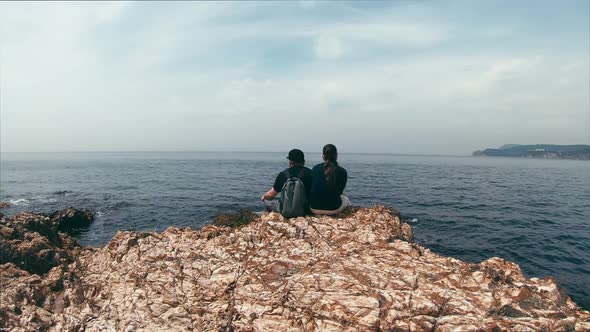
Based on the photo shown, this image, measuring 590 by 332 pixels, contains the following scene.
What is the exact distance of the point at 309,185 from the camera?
9.56 metres

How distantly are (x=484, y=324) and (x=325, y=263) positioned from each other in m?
3.57

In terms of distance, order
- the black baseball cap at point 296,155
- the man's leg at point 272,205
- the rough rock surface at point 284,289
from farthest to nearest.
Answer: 1. the man's leg at point 272,205
2. the black baseball cap at point 296,155
3. the rough rock surface at point 284,289

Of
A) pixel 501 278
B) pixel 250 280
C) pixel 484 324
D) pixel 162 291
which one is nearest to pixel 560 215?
pixel 501 278

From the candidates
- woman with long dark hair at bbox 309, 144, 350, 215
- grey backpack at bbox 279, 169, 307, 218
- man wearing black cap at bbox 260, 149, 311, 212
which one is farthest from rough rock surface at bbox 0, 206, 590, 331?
man wearing black cap at bbox 260, 149, 311, 212

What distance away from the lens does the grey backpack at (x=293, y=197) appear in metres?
9.26

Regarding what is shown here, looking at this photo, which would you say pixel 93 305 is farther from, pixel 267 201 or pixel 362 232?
pixel 362 232

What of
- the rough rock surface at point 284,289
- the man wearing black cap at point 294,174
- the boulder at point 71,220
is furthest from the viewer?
the boulder at point 71,220

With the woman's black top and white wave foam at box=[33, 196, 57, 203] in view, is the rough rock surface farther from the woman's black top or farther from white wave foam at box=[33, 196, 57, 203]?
white wave foam at box=[33, 196, 57, 203]

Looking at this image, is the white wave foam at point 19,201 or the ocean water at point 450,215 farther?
the white wave foam at point 19,201

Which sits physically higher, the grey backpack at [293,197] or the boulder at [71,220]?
the grey backpack at [293,197]

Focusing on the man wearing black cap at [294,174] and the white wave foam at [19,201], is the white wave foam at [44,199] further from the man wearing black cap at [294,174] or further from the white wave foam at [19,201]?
the man wearing black cap at [294,174]

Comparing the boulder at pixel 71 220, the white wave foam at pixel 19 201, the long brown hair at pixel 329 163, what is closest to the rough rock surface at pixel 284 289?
the long brown hair at pixel 329 163

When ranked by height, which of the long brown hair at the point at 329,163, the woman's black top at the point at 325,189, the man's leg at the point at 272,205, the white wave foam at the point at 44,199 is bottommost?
the white wave foam at the point at 44,199

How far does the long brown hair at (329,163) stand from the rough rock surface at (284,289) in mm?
1515
